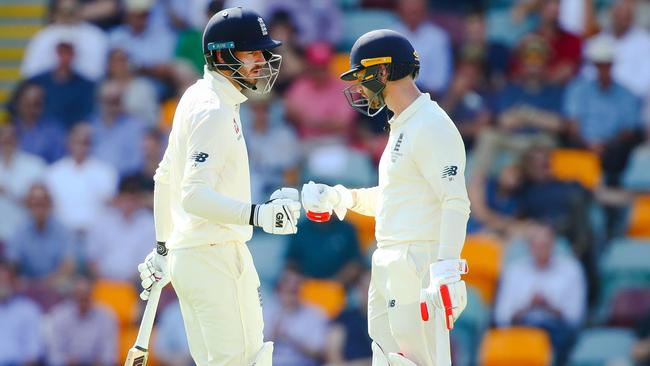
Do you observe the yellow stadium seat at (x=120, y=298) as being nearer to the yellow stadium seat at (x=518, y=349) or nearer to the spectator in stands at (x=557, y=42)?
the yellow stadium seat at (x=518, y=349)

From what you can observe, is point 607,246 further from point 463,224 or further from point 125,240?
point 463,224

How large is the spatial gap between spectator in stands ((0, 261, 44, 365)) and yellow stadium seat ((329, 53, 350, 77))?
3.35 metres

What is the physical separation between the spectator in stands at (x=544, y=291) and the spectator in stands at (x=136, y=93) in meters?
3.81

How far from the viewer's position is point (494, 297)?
11.9 meters

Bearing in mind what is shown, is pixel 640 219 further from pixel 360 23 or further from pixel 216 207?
pixel 216 207

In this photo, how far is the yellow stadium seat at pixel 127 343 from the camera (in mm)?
12211

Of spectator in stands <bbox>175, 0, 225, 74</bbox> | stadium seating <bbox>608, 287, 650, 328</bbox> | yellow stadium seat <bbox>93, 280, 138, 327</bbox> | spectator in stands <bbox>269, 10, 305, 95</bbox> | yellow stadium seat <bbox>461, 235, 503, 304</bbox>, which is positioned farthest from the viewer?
spectator in stands <bbox>175, 0, 225, 74</bbox>

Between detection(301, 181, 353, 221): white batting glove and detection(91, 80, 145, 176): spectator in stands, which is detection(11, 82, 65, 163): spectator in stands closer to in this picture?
detection(91, 80, 145, 176): spectator in stands

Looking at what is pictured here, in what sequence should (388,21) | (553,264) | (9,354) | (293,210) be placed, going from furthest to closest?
(388,21)
(9,354)
(553,264)
(293,210)

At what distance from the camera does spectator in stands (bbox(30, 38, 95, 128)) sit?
1404 centimetres

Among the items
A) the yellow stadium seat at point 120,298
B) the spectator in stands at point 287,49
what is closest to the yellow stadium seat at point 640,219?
the spectator in stands at point 287,49

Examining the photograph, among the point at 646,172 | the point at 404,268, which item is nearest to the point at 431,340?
the point at 404,268

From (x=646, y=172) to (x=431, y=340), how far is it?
5192mm

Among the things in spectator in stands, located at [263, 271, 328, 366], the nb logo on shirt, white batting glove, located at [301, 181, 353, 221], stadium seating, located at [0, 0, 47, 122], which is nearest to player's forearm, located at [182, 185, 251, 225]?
the nb logo on shirt
